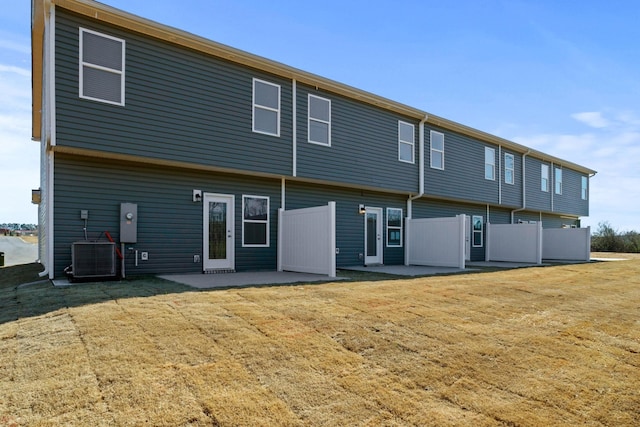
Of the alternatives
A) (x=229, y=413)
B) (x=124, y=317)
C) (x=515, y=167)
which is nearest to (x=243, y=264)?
(x=124, y=317)

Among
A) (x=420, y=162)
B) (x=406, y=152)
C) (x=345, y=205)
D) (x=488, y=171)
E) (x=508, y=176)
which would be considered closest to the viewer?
(x=345, y=205)

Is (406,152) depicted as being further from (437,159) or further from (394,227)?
(394,227)

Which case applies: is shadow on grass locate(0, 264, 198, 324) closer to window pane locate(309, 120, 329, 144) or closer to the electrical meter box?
the electrical meter box

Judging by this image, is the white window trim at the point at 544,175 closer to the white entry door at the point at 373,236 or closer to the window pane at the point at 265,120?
the white entry door at the point at 373,236

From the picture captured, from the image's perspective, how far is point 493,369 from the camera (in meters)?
3.73

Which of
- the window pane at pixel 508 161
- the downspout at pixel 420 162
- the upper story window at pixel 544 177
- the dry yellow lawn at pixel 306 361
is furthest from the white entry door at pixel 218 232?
the upper story window at pixel 544 177

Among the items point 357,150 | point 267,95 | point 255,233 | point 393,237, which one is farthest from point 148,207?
point 393,237

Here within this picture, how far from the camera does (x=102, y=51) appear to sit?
26.5 ft

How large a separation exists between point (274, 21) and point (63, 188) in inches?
287

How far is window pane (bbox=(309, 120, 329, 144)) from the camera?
37.0ft

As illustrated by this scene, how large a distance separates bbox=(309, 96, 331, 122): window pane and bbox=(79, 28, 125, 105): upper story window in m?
4.93

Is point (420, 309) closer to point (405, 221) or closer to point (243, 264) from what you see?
point (243, 264)

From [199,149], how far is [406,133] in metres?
7.55

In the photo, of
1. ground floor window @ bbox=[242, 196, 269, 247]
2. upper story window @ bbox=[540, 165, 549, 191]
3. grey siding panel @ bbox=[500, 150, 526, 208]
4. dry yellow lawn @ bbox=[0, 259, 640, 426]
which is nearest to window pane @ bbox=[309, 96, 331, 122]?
ground floor window @ bbox=[242, 196, 269, 247]
